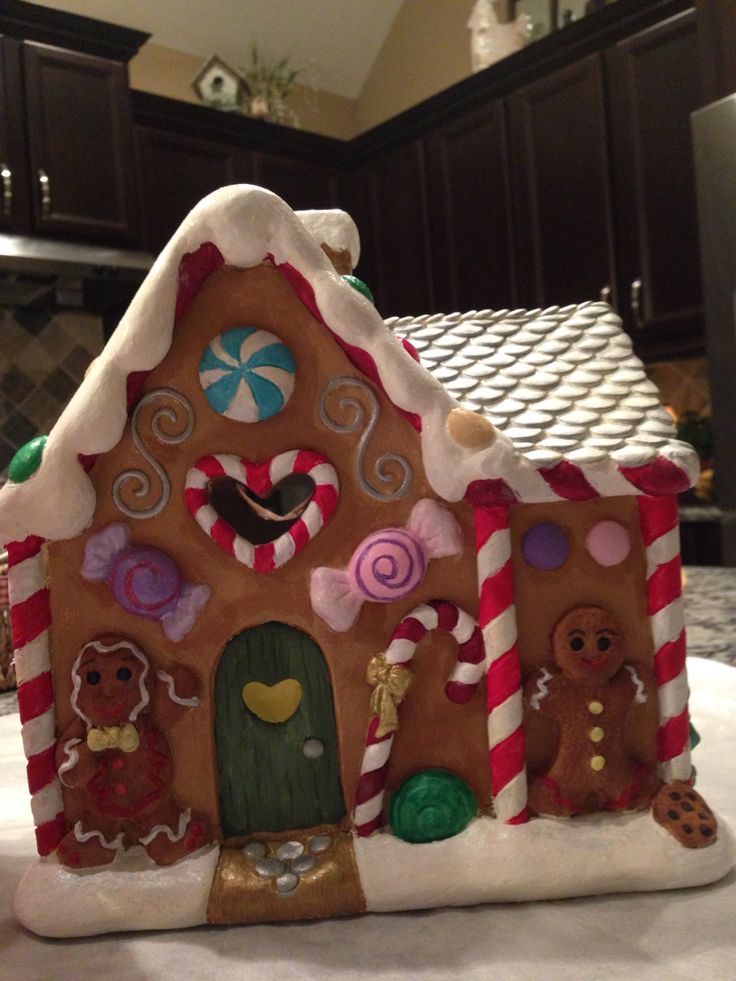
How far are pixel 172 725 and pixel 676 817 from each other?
49 centimetres

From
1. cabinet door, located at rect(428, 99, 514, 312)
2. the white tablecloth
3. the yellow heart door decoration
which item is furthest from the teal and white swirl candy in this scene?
cabinet door, located at rect(428, 99, 514, 312)

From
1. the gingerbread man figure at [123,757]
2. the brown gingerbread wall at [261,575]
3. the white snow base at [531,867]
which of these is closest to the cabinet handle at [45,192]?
the brown gingerbread wall at [261,575]

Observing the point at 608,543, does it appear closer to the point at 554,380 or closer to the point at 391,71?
the point at 554,380

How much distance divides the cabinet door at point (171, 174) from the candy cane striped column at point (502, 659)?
6.89 feet

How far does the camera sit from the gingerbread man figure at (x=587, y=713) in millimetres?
826

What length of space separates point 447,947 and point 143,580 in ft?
1.38

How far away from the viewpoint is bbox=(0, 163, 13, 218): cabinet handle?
7.29 feet

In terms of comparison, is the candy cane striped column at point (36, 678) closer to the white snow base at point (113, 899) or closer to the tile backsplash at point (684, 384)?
the white snow base at point (113, 899)

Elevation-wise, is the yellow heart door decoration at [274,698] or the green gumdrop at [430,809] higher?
the yellow heart door decoration at [274,698]

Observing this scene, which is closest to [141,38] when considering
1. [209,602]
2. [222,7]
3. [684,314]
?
[222,7]

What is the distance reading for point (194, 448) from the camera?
84 cm

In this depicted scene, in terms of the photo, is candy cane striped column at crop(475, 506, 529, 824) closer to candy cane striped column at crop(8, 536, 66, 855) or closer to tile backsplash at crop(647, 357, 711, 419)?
candy cane striped column at crop(8, 536, 66, 855)

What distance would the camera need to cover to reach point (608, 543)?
0.84 m

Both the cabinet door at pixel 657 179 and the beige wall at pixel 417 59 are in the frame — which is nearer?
the cabinet door at pixel 657 179
